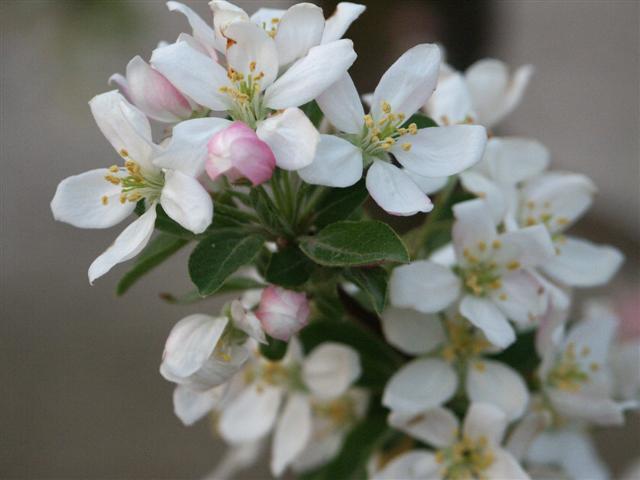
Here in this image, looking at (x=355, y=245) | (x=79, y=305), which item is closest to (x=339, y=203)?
(x=355, y=245)

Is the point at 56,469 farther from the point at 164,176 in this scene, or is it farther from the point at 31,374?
the point at 164,176

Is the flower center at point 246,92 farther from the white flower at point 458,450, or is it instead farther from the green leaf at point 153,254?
the white flower at point 458,450

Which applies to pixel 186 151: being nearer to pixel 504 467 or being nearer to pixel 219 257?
pixel 219 257

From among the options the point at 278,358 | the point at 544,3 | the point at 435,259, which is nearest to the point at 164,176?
the point at 278,358

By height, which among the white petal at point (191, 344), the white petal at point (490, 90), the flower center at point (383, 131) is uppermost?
the flower center at point (383, 131)

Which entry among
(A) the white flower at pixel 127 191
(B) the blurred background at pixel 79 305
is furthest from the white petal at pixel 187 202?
(B) the blurred background at pixel 79 305
